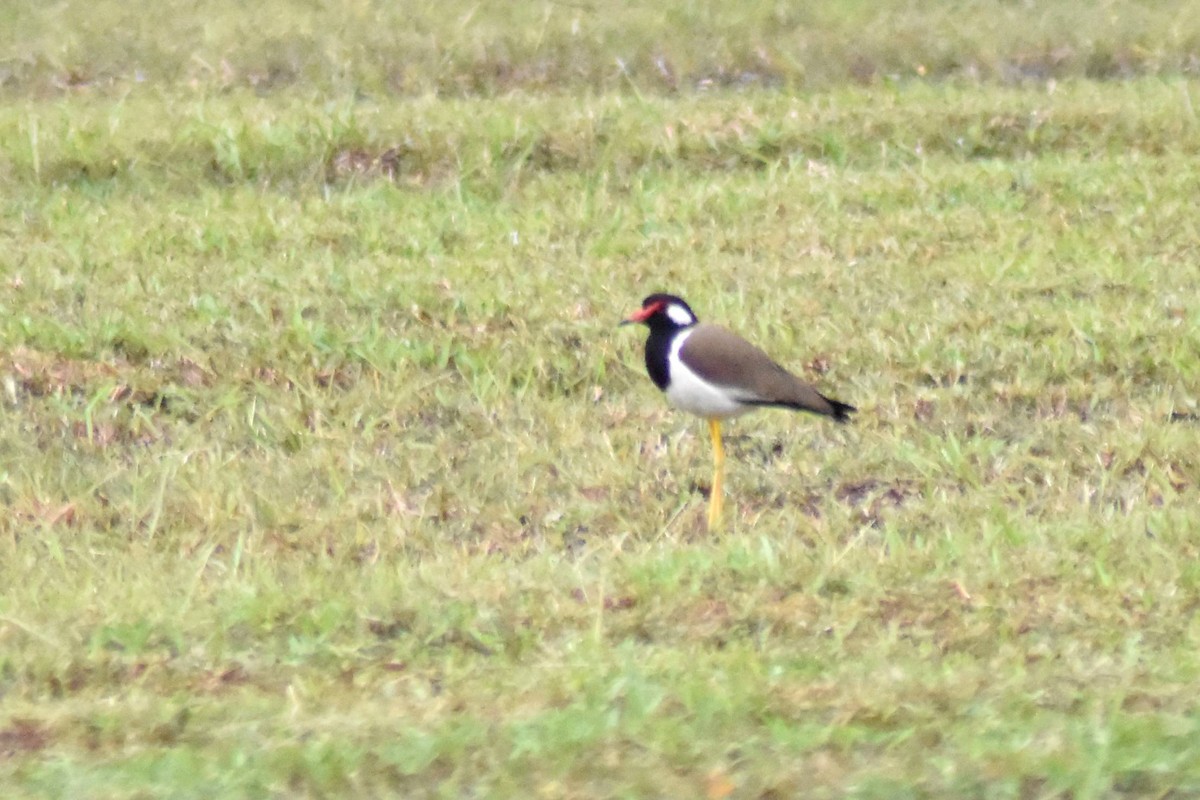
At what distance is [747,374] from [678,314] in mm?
461

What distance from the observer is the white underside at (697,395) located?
248 inches

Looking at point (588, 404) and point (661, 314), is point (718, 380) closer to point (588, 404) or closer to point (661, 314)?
point (661, 314)

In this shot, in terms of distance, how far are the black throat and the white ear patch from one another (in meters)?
0.03

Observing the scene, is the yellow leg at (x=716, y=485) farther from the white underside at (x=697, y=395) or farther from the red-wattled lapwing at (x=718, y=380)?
the white underside at (x=697, y=395)

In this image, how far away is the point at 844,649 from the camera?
505 cm

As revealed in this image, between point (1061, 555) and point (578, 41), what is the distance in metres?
8.45

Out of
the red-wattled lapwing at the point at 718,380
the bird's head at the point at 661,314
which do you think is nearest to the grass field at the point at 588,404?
the red-wattled lapwing at the point at 718,380

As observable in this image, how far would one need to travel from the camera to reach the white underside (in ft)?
20.6

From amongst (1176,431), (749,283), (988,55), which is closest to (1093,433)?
(1176,431)

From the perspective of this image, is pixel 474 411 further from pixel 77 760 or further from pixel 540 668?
pixel 77 760

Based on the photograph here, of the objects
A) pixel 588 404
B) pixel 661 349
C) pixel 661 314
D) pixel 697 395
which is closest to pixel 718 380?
pixel 697 395

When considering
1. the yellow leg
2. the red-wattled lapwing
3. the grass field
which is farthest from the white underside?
the grass field

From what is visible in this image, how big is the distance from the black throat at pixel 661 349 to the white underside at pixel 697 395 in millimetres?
30

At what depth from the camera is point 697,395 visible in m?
6.32
